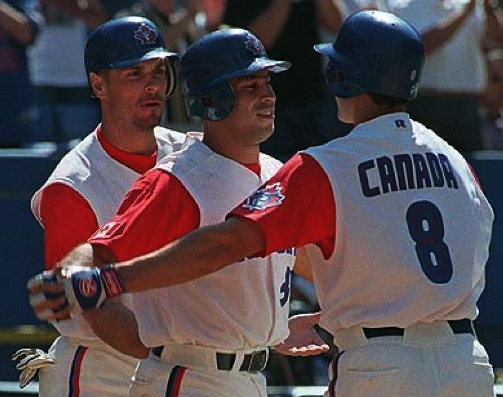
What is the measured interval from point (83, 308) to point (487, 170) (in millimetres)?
4272

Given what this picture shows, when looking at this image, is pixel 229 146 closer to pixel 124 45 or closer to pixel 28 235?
pixel 124 45

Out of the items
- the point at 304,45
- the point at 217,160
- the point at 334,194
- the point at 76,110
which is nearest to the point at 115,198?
the point at 217,160

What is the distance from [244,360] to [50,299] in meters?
1.05

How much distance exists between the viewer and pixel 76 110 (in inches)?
335

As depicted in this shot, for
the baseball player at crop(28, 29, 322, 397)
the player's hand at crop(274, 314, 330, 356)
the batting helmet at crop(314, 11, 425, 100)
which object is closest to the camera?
the batting helmet at crop(314, 11, 425, 100)

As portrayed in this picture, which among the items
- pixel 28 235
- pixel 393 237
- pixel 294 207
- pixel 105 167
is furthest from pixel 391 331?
pixel 28 235

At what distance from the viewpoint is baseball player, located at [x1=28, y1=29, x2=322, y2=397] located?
456cm

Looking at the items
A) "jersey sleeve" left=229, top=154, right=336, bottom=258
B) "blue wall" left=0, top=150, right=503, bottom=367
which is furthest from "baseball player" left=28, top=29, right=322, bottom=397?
"blue wall" left=0, top=150, right=503, bottom=367

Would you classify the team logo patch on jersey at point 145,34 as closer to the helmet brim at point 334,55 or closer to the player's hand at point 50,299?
the helmet brim at point 334,55

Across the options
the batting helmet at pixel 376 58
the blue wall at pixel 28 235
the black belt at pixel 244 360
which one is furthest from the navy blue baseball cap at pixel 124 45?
the blue wall at pixel 28 235

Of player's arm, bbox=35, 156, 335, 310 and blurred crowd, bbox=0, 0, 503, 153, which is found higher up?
player's arm, bbox=35, 156, 335, 310

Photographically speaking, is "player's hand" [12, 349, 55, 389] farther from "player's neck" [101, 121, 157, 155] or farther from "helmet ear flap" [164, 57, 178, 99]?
"helmet ear flap" [164, 57, 178, 99]

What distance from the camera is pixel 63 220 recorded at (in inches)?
196

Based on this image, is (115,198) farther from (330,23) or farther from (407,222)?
(330,23)
